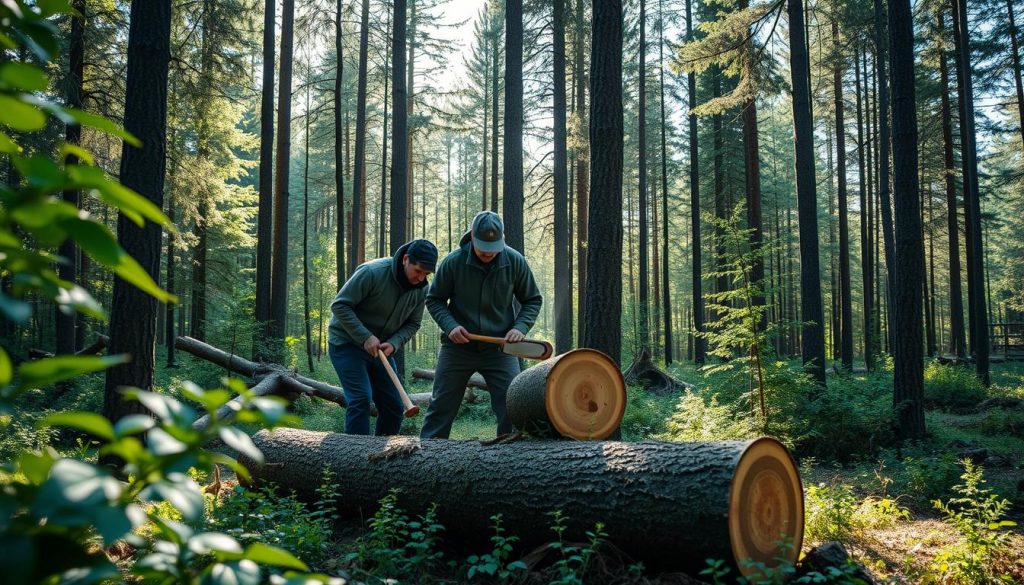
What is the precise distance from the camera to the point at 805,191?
12.2m

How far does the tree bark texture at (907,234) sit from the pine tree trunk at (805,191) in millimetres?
3047

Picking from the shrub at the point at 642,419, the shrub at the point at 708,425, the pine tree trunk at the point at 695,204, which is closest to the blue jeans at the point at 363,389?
the shrub at the point at 708,425

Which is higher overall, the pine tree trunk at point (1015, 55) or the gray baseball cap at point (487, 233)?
the pine tree trunk at point (1015, 55)

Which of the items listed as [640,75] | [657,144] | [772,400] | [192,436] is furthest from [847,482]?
[657,144]

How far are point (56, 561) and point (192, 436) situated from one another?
22 cm

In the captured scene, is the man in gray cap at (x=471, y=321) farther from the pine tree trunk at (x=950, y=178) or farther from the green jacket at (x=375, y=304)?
the pine tree trunk at (x=950, y=178)

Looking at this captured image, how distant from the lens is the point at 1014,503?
575 cm

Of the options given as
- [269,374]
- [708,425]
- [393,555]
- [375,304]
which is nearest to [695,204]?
[708,425]

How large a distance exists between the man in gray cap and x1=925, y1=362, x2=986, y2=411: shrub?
12.4 meters

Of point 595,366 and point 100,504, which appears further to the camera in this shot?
point 595,366

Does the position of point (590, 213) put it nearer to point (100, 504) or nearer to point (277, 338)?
point (100, 504)

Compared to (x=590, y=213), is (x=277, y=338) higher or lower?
lower

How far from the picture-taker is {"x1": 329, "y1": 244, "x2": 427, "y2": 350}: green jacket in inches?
237

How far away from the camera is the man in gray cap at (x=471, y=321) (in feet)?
19.3
